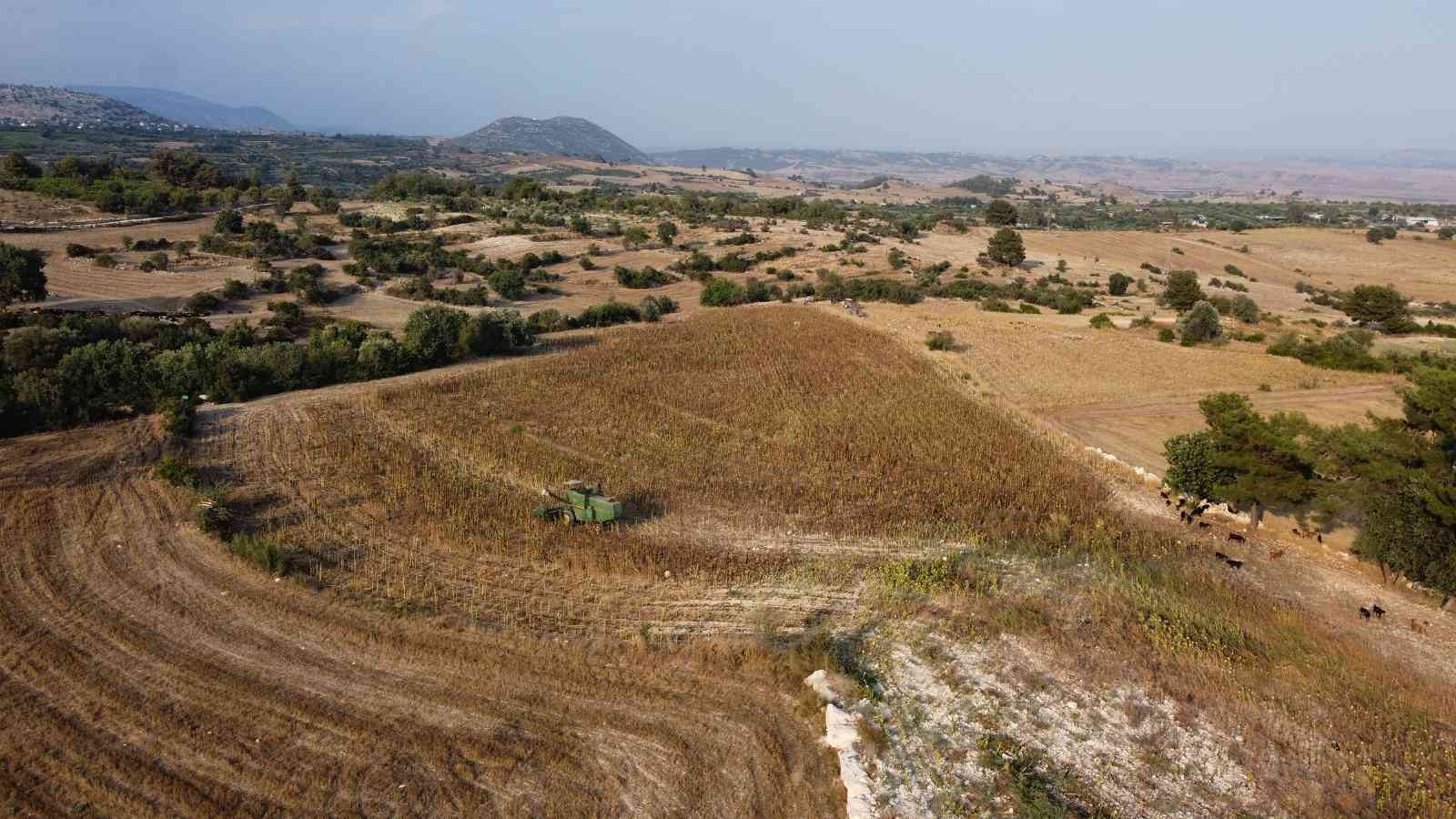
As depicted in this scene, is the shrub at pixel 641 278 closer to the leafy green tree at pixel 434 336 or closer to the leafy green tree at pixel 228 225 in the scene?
the leafy green tree at pixel 434 336

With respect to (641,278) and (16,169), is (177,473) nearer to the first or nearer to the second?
(641,278)

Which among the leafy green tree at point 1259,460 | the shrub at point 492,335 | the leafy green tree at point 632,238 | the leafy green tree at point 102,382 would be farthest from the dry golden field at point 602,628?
the leafy green tree at point 632,238

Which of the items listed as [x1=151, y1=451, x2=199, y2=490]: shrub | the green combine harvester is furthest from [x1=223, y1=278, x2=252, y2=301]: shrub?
the green combine harvester

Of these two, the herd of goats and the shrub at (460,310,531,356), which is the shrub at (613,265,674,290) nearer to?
the shrub at (460,310,531,356)

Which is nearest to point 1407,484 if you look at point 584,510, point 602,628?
point 602,628

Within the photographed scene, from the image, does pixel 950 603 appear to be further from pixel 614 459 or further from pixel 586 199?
pixel 586 199

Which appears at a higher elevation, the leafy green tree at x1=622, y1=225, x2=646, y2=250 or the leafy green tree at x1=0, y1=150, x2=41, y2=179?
the leafy green tree at x1=0, y1=150, x2=41, y2=179
